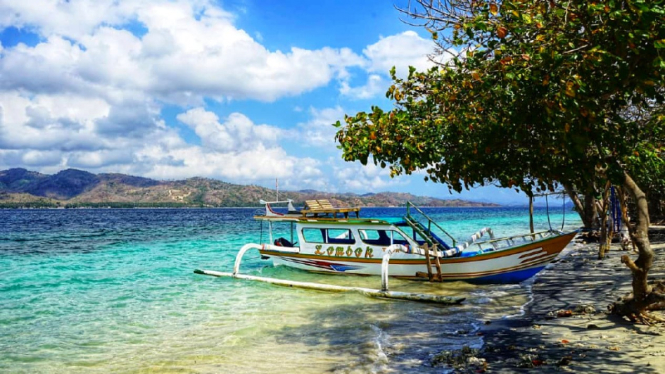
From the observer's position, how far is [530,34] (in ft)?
21.7

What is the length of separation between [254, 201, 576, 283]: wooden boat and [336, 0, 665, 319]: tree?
4837 mm

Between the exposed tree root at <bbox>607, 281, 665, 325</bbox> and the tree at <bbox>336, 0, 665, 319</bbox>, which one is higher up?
the tree at <bbox>336, 0, 665, 319</bbox>

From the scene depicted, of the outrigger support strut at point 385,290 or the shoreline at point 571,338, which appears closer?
the shoreline at point 571,338

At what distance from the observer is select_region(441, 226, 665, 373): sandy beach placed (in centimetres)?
677

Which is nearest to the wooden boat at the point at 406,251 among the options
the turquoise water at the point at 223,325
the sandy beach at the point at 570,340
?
the turquoise water at the point at 223,325

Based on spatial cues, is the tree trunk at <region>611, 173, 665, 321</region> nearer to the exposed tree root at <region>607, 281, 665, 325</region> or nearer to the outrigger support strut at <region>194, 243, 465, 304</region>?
the exposed tree root at <region>607, 281, 665, 325</region>

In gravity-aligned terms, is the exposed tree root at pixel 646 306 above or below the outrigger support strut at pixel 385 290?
above

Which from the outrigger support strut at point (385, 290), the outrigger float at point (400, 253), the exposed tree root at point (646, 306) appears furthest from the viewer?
the outrigger float at point (400, 253)

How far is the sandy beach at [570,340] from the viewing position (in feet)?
22.2

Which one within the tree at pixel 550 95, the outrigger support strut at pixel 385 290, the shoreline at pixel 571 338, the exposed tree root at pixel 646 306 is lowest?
the outrigger support strut at pixel 385 290

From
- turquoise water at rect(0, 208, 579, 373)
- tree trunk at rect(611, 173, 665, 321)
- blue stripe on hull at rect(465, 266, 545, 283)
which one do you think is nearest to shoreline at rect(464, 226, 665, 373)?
tree trunk at rect(611, 173, 665, 321)

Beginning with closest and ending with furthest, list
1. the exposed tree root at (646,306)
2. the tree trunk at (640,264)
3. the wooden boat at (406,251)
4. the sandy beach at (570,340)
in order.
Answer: the sandy beach at (570,340), the tree trunk at (640,264), the exposed tree root at (646,306), the wooden boat at (406,251)

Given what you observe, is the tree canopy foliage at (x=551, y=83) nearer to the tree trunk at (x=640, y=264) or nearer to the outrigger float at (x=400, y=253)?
the tree trunk at (x=640, y=264)

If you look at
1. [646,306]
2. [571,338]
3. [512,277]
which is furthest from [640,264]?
[512,277]
